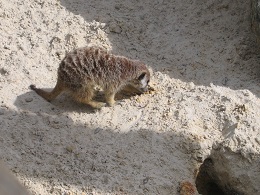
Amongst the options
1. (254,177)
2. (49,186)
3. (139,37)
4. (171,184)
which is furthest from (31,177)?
(139,37)

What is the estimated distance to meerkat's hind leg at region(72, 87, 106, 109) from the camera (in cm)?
327

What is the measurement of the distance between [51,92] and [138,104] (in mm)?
776

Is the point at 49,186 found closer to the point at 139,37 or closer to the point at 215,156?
the point at 215,156

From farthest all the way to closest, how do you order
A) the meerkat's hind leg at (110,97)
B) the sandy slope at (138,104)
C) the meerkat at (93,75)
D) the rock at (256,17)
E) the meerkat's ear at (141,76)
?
the rock at (256,17)
the meerkat's ear at (141,76)
the meerkat's hind leg at (110,97)
the meerkat at (93,75)
the sandy slope at (138,104)

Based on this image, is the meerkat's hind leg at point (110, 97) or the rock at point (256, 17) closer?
the meerkat's hind leg at point (110, 97)

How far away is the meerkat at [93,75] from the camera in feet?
10.5

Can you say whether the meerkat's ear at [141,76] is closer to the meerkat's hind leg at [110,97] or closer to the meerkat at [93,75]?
the meerkat at [93,75]

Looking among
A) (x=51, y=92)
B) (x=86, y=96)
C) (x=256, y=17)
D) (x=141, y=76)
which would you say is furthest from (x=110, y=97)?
(x=256, y=17)

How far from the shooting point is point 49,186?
265 centimetres

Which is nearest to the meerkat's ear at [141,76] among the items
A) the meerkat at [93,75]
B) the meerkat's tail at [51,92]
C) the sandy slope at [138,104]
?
the meerkat at [93,75]

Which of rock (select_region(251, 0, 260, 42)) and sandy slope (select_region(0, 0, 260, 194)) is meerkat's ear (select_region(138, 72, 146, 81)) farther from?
rock (select_region(251, 0, 260, 42))

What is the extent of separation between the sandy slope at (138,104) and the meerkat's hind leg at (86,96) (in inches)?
3.3

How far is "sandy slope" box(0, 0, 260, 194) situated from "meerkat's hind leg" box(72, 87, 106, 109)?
0.08 metres

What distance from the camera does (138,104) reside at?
3484 mm
